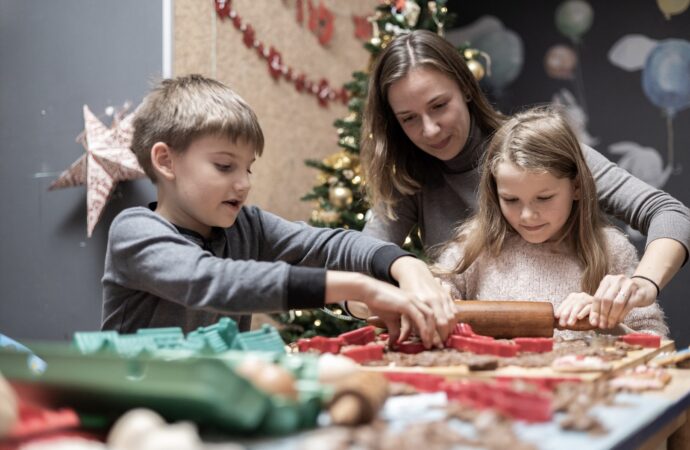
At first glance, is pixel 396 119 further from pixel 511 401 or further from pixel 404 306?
pixel 511 401

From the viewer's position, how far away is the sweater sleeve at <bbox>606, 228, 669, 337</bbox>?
1799mm

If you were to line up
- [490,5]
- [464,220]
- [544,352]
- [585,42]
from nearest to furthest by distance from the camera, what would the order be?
[544,352], [464,220], [585,42], [490,5]

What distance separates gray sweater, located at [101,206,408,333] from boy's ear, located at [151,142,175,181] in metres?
0.11

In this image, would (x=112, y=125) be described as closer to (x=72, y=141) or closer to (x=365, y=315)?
(x=72, y=141)

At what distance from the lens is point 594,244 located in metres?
1.91

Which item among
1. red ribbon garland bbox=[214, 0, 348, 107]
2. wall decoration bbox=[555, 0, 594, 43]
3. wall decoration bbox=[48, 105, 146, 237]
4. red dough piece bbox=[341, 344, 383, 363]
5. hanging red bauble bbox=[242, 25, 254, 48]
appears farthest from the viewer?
wall decoration bbox=[555, 0, 594, 43]

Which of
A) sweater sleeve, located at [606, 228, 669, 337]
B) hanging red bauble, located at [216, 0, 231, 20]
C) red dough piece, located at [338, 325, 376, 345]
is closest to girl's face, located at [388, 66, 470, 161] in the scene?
sweater sleeve, located at [606, 228, 669, 337]

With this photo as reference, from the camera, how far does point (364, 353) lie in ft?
3.98

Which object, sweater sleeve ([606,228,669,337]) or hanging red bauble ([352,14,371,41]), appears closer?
sweater sleeve ([606,228,669,337])

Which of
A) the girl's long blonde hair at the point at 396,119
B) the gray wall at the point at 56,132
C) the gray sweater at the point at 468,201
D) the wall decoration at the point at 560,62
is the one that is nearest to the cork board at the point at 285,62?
the gray wall at the point at 56,132

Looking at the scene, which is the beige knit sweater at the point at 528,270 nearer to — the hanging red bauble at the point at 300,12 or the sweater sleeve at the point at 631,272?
the sweater sleeve at the point at 631,272

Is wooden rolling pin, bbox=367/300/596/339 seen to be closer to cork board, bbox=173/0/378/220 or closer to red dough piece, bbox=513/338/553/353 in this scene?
red dough piece, bbox=513/338/553/353

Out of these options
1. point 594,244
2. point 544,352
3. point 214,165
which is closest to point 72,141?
point 214,165

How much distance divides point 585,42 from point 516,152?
9.36ft
